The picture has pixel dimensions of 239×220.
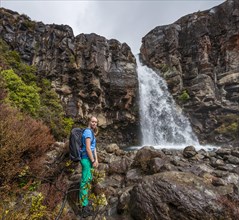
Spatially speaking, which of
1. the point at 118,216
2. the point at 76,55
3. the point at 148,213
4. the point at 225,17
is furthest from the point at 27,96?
the point at 225,17

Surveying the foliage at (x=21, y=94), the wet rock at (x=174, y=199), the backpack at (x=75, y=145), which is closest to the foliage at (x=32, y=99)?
the foliage at (x=21, y=94)

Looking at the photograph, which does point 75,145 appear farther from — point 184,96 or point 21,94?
point 184,96

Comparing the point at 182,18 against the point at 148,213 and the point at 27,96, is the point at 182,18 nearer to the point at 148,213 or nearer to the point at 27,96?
the point at 27,96

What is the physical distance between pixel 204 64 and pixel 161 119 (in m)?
11.4

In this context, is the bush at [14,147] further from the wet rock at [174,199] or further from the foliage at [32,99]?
the foliage at [32,99]

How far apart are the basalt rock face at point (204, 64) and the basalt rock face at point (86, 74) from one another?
7339 mm

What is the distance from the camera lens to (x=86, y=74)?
2039 centimetres

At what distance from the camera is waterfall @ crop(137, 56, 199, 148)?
62.4ft

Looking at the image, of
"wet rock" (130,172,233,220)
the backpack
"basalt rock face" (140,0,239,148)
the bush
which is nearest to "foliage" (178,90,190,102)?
"basalt rock face" (140,0,239,148)

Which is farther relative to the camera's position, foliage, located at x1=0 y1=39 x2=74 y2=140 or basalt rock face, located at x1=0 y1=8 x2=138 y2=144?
basalt rock face, located at x1=0 y1=8 x2=138 y2=144

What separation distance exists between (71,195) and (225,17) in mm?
31990

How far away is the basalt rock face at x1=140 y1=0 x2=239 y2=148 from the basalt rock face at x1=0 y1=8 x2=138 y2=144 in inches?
289

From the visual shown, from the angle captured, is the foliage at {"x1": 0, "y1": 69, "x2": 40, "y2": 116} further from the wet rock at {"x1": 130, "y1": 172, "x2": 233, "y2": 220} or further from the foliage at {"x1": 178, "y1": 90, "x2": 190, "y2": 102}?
the foliage at {"x1": 178, "y1": 90, "x2": 190, "y2": 102}

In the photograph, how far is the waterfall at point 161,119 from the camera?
19031mm
